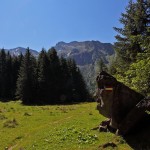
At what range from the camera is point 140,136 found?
72.3ft

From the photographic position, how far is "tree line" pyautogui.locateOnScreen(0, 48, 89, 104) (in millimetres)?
86312

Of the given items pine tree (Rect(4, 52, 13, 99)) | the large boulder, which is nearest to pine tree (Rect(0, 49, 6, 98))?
pine tree (Rect(4, 52, 13, 99))

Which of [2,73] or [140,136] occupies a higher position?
[2,73]

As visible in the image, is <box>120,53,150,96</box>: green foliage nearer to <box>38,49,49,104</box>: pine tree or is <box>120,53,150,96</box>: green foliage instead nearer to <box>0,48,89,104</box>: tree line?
<box>0,48,89,104</box>: tree line

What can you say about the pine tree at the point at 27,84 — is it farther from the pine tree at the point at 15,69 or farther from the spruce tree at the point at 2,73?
the spruce tree at the point at 2,73

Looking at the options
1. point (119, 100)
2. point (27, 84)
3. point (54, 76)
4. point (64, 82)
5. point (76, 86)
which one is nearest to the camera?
point (119, 100)

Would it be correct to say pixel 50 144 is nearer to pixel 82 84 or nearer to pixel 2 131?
pixel 2 131

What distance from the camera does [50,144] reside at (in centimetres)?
2317

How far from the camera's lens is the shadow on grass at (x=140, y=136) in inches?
806

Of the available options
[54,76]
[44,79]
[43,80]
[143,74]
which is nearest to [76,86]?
[54,76]

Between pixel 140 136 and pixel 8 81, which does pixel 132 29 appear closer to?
pixel 140 136

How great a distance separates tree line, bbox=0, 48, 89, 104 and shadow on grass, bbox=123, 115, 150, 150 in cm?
6272

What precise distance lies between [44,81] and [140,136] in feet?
228

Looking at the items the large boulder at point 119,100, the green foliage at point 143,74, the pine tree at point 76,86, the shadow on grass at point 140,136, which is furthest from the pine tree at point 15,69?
the green foliage at point 143,74
